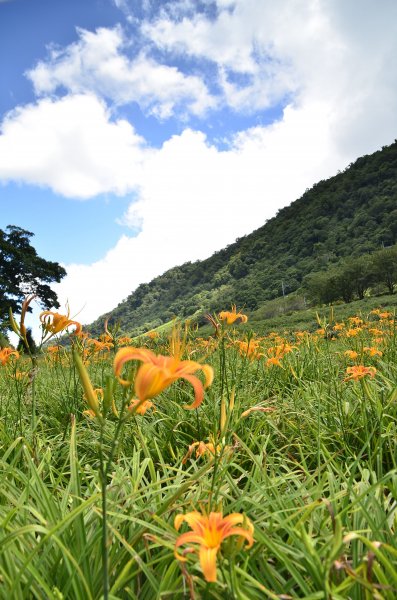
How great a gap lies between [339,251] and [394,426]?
58.0 m

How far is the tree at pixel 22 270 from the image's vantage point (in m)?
21.3

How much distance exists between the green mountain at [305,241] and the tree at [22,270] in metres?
18.7

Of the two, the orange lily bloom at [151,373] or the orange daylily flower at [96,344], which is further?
the orange daylily flower at [96,344]

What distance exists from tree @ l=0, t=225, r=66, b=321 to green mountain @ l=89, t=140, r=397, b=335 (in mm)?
18698

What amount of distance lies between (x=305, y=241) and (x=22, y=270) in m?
53.1

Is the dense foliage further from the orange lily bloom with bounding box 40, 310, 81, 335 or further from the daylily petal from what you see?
the daylily petal

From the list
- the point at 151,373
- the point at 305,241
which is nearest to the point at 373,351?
the point at 151,373

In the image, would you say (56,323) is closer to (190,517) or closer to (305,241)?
(190,517)

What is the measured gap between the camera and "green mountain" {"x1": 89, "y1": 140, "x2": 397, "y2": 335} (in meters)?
55.3

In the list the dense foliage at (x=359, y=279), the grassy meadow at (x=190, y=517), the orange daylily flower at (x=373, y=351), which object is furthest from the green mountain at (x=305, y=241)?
the grassy meadow at (x=190, y=517)

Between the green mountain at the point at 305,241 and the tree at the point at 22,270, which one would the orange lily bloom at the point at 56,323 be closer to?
Answer: the tree at the point at 22,270

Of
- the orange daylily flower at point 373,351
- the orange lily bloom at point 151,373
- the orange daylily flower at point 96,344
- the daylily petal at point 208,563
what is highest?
the orange daylily flower at point 96,344

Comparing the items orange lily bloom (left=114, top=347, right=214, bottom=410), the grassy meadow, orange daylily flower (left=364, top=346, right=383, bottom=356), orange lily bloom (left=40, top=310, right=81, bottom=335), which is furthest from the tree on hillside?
orange lily bloom (left=114, top=347, right=214, bottom=410)

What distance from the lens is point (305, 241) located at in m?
67.0
